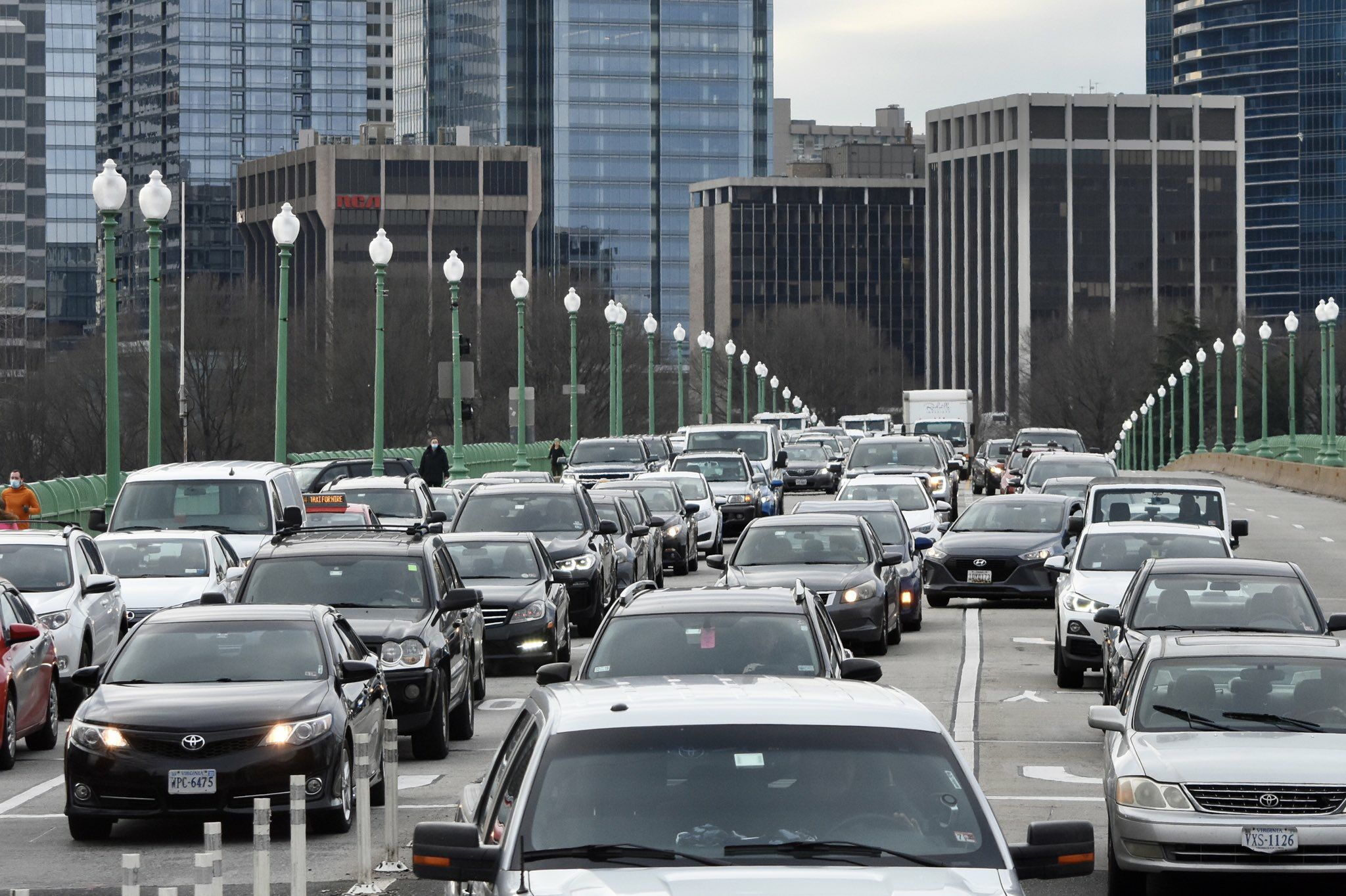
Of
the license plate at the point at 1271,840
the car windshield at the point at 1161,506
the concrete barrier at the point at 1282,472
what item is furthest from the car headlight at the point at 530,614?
the concrete barrier at the point at 1282,472

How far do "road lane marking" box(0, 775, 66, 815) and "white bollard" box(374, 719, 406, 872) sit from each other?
11.2ft

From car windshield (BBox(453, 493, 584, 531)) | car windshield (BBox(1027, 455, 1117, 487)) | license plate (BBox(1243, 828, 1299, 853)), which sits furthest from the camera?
car windshield (BBox(1027, 455, 1117, 487))

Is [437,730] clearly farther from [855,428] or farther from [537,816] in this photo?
[855,428]

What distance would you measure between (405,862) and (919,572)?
15606mm

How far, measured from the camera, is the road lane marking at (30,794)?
45.0 feet

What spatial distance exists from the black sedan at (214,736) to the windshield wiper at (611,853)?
21.1ft

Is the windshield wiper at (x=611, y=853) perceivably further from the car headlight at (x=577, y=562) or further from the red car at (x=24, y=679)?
the car headlight at (x=577, y=562)

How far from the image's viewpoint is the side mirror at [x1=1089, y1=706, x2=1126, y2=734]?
35.3 feet

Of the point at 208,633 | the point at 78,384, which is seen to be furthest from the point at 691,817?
the point at 78,384

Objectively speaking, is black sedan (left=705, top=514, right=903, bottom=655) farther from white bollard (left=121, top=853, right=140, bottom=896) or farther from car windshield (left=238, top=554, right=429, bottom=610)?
white bollard (left=121, top=853, right=140, bottom=896)

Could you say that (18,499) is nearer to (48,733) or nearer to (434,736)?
(48,733)

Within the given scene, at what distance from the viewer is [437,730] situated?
15.4 metres

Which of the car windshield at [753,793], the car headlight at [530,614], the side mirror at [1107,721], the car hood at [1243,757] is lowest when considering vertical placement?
the car headlight at [530,614]

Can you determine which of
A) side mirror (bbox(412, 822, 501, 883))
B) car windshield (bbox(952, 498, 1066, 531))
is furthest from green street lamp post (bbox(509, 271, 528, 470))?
side mirror (bbox(412, 822, 501, 883))
